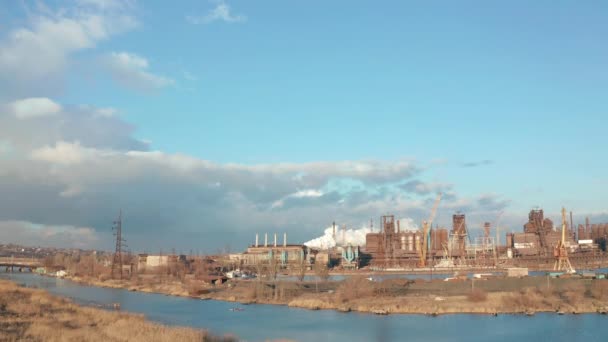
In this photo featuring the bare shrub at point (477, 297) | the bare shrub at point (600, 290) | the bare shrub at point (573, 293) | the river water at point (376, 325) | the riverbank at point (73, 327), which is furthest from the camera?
the bare shrub at point (600, 290)

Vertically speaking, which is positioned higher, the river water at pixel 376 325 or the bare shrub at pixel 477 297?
the bare shrub at pixel 477 297

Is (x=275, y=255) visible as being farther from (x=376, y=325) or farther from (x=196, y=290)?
(x=376, y=325)

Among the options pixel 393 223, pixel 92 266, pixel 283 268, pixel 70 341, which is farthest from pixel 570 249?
pixel 70 341

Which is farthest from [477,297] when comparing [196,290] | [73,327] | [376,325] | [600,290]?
[196,290]

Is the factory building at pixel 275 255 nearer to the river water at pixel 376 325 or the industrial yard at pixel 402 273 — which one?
the industrial yard at pixel 402 273

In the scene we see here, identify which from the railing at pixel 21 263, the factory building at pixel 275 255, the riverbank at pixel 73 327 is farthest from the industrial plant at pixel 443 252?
the riverbank at pixel 73 327

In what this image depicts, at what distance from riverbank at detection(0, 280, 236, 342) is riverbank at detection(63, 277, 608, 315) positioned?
19.1 m

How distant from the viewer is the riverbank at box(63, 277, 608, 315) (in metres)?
42.6

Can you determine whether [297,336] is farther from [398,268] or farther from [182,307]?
[398,268]

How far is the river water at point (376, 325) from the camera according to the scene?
32.1 metres

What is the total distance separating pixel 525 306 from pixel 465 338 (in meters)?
13.7

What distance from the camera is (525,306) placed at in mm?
42469

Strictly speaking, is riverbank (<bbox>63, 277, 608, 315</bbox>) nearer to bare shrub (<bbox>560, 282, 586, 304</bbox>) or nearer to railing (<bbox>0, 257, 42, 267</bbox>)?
bare shrub (<bbox>560, 282, 586, 304</bbox>)

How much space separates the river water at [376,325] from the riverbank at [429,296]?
7.09 feet
